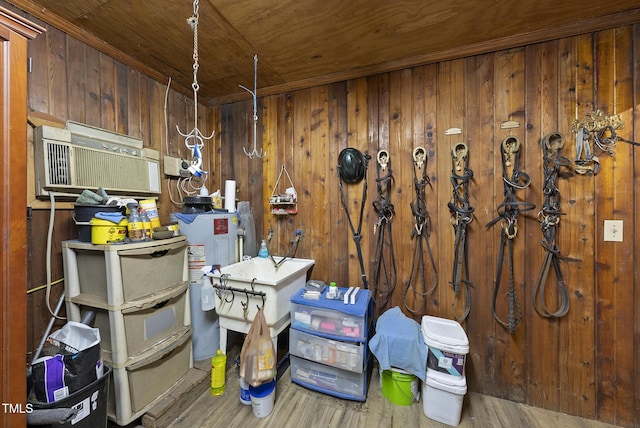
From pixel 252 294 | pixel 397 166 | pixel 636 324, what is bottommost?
pixel 636 324

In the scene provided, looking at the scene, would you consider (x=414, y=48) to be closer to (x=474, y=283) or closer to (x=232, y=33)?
(x=232, y=33)

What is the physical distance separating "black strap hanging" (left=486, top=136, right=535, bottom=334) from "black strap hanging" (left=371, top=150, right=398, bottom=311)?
2.17ft

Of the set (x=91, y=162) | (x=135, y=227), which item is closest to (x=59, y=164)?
(x=91, y=162)

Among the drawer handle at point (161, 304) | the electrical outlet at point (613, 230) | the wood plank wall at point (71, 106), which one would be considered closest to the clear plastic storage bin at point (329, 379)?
the drawer handle at point (161, 304)

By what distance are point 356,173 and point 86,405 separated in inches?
75.5

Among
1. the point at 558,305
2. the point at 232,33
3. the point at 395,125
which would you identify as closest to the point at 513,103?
the point at 395,125

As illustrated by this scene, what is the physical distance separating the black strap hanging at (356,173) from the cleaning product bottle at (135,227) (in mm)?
1344

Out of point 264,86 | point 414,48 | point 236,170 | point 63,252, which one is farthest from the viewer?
point 236,170

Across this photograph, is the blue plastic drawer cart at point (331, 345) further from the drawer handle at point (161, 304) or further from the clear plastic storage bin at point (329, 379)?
the drawer handle at point (161, 304)

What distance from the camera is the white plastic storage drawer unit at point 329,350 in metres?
1.48

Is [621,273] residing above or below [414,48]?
below

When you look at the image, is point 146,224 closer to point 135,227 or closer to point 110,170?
point 135,227

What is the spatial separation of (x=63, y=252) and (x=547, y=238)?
2.83 metres

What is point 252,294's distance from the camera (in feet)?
5.02
